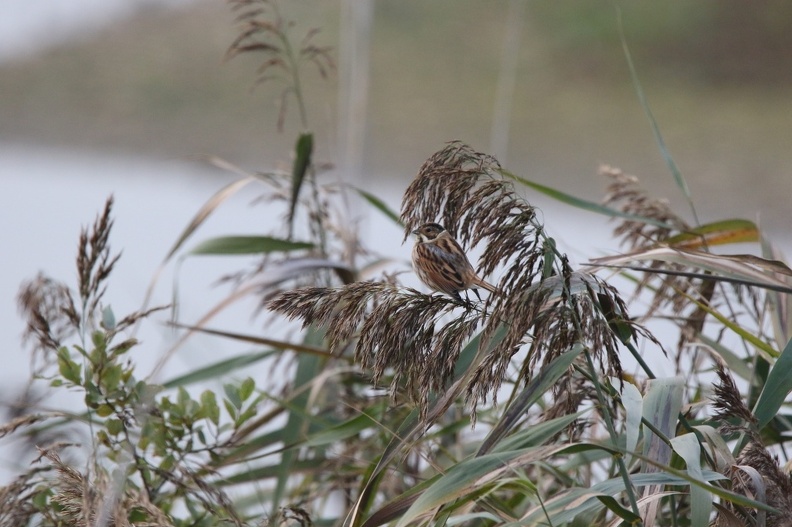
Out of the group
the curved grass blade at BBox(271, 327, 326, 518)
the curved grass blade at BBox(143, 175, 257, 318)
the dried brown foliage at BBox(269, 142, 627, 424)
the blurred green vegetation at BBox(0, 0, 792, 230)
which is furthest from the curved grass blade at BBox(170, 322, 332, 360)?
the blurred green vegetation at BBox(0, 0, 792, 230)

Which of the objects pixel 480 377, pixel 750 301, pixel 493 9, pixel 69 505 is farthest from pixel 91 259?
pixel 493 9

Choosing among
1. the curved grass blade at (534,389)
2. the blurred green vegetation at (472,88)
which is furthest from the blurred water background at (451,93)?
the curved grass blade at (534,389)

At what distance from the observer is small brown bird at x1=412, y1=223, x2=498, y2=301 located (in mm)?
1023

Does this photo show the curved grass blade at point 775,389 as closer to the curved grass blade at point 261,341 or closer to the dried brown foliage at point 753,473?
the dried brown foliage at point 753,473

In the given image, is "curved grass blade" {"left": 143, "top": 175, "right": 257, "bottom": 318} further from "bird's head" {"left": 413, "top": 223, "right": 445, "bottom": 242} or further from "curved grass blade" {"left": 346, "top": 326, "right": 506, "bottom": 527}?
"curved grass blade" {"left": 346, "top": 326, "right": 506, "bottom": 527}

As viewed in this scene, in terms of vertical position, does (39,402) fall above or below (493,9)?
below

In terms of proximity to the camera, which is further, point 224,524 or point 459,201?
point 224,524

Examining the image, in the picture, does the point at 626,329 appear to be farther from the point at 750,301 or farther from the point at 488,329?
the point at 750,301

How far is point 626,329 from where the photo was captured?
0.94 metres

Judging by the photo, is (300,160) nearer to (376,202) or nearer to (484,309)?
(376,202)

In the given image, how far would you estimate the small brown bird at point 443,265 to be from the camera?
40.3 inches

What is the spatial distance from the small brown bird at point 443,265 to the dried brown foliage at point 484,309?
0.12 meters

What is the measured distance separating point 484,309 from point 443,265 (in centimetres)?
20

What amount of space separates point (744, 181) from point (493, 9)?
3.72 meters
